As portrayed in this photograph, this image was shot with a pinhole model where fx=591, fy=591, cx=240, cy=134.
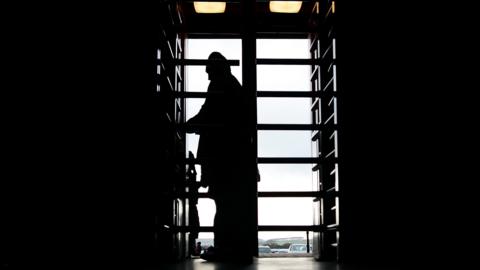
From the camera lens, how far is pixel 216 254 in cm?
470

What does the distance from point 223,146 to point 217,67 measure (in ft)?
2.07

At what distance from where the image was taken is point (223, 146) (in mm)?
4707

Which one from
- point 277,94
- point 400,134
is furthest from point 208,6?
point 400,134

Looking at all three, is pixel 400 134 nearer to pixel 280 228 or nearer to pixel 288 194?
pixel 288 194

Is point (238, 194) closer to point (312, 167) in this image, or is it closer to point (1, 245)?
point (312, 167)

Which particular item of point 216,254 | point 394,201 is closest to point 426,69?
point 394,201

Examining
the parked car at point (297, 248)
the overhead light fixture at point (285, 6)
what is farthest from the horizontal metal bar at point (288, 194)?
the parked car at point (297, 248)

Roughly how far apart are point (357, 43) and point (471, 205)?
1526mm

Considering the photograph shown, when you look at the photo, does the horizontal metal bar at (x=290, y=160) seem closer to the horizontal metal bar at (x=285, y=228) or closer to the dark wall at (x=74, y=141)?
the horizontal metal bar at (x=285, y=228)

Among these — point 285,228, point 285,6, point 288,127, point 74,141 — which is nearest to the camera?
point 74,141

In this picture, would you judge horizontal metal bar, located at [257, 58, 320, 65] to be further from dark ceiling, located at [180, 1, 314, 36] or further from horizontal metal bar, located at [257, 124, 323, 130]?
dark ceiling, located at [180, 1, 314, 36]

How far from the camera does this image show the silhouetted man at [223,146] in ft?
15.2

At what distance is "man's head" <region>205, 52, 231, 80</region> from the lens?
4.70 metres

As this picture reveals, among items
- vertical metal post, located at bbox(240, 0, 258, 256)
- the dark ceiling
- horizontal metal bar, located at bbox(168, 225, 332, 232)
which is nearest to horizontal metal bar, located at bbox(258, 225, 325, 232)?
horizontal metal bar, located at bbox(168, 225, 332, 232)
